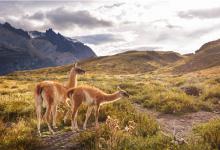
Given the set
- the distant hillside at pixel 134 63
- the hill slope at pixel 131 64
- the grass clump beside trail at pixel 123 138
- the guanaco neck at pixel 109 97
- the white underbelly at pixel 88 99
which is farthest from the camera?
the distant hillside at pixel 134 63

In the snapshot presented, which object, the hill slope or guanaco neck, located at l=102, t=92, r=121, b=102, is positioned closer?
guanaco neck, located at l=102, t=92, r=121, b=102

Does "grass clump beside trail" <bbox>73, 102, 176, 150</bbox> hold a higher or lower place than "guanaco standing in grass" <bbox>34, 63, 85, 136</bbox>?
lower

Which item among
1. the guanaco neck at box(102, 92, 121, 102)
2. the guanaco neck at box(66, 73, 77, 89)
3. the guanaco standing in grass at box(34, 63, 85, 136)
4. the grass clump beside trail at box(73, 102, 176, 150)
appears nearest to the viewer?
the grass clump beside trail at box(73, 102, 176, 150)

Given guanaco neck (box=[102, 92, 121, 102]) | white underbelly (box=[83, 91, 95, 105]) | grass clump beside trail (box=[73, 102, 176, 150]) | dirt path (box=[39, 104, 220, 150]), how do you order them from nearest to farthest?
grass clump beside trail (box=[73, 102, 176, 150])
dirt path (box=[39, 104, 220, 150])
white underbelly (box=[83, 91, 95, 105])
guanaco neck (box=[102, 92, 121, 102])

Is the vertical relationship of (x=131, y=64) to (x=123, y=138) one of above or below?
above

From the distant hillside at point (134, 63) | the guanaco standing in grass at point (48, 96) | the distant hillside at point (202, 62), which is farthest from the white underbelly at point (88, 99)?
the distant hillside at point (134, 63)

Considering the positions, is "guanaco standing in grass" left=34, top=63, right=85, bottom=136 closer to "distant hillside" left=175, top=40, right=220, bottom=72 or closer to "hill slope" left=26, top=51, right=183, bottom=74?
"distant hillside" left=175, top=40, right=220, bottom=72

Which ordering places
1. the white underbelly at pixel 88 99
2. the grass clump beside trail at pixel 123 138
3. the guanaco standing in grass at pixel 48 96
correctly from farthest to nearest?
the white underbelly at pixel 88 99 < the guanaco standing in grass at pixel 48 96 < the grass clump beside trail at pixel 123 138

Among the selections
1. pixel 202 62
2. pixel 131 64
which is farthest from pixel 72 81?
pixel 131 64

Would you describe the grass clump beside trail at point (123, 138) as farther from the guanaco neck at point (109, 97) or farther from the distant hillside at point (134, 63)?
the distant hillside at point (134, 63)

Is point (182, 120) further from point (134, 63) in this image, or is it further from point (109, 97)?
point (134, 63)

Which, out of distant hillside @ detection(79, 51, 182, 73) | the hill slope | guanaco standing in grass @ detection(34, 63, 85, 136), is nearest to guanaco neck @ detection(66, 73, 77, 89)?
guanaco standing in grass @ detection(34, 63, 85, 136)

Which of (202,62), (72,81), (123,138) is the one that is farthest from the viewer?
(202,62)

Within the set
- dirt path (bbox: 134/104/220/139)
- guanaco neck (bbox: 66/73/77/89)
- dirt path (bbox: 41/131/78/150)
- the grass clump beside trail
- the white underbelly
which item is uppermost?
guanaco neck (bbox: 66/73/77/89)
